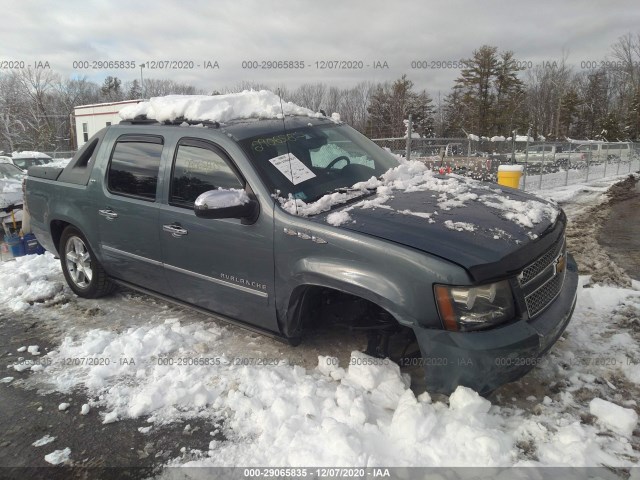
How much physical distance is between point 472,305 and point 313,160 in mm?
1741

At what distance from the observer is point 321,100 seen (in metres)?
47.5

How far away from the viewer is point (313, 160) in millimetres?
3641

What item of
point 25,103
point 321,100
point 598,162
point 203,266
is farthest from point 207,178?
point 25,103

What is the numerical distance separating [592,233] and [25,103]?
5724cm

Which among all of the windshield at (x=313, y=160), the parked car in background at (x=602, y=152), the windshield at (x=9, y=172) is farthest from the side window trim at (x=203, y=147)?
the parked car in background at (x=602, y=152)

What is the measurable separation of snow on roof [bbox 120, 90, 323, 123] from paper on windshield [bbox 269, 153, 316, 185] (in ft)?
1.63

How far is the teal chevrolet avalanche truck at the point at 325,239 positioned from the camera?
2.51 metres

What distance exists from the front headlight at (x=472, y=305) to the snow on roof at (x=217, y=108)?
2.05m

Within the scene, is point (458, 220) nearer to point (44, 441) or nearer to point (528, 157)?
point (44, 441)

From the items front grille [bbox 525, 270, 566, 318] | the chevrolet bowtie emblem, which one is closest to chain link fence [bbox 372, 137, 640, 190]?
the chevrolet bowtie emblem

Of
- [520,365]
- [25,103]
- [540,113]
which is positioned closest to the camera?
[520,365]

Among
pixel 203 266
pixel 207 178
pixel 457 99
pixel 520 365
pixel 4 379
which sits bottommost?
pixel 4 379

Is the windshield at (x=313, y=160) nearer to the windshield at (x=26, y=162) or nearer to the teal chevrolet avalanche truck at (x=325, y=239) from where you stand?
the teal chevrolet avalanche truck at (x=325, y=239)

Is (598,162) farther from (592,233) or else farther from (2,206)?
(2,206)
